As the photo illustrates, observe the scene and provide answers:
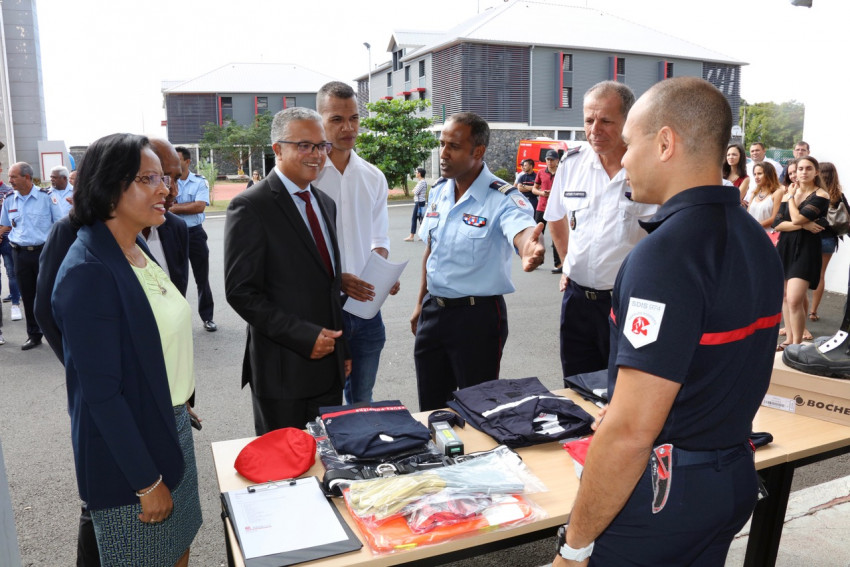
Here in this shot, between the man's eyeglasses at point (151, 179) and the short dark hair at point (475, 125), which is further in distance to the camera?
the short dark hair at point (475, 125)

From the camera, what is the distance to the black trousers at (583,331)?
329 centimetres

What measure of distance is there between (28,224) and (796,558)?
727 cm

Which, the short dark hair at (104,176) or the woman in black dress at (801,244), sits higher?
the short dark hair at (104,176)

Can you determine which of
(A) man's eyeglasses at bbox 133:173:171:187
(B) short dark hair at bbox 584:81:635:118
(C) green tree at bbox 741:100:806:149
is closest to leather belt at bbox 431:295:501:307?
(B) short dark hair at bbox 584:81:635:118

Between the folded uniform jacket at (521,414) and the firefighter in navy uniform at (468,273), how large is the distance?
79 cm

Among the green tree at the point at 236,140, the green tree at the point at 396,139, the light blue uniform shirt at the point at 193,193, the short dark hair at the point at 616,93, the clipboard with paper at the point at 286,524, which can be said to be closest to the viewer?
the clipboard with paper at the point at 286,524

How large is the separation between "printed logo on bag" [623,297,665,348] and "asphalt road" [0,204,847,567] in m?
1.93

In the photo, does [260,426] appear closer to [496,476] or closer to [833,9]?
[496,476]

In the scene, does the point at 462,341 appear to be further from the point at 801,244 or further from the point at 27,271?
the point at 27,271

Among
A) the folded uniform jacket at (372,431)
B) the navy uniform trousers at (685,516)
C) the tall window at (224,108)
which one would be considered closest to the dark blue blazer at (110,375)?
the folded uniform jacket at (372,431)

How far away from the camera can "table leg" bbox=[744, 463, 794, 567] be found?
224 centimetres

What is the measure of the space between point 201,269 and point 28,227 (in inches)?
70.2

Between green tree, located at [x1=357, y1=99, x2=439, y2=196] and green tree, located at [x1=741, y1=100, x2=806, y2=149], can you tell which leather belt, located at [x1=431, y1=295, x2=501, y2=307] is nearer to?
green tree, located at [x1=357, y1=99, x2=439, y2=196]

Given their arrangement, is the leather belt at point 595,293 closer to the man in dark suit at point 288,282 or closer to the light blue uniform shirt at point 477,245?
the light blue uniform shirt at point 477,245
